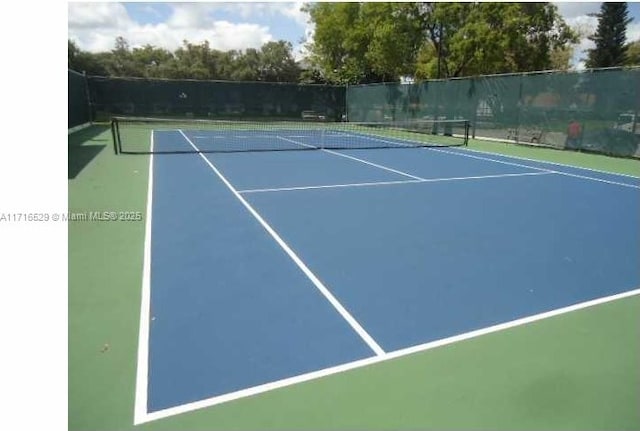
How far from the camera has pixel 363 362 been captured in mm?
3219

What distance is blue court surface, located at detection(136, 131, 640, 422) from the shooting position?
330 cm

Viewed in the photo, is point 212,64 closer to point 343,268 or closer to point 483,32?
point 483,32

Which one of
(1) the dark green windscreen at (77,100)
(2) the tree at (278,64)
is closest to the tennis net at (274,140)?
(1) the dark green windscreen at (77,100)

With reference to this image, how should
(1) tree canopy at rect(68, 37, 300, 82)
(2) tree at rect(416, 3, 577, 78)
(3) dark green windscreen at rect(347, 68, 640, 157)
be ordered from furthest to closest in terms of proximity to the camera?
(1) tree canopy at rect(68, 37, 300, 82) → (2) tree at rect(416, 3, 577, 78) → (3) dark green windscreen at rect(347, 68, 640, 157)

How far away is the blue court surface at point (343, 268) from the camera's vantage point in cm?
330

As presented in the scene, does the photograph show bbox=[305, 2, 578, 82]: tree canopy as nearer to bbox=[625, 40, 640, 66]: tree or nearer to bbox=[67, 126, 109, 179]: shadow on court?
bbox=[67, 126, 109, 179]: shadow on court

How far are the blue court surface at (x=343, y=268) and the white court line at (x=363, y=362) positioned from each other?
0.05 feet

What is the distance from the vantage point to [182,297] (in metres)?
4.17

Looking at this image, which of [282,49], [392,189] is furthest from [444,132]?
[282,49]

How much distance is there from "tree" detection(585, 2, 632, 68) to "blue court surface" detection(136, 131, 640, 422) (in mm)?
42185

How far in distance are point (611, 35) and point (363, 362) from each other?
169ft

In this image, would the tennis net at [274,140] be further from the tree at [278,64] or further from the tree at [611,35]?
the tree at [278,64]

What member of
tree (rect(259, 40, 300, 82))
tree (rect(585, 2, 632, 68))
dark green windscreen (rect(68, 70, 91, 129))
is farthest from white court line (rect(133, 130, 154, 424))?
tree (rect(259, 40, 300, 82))
